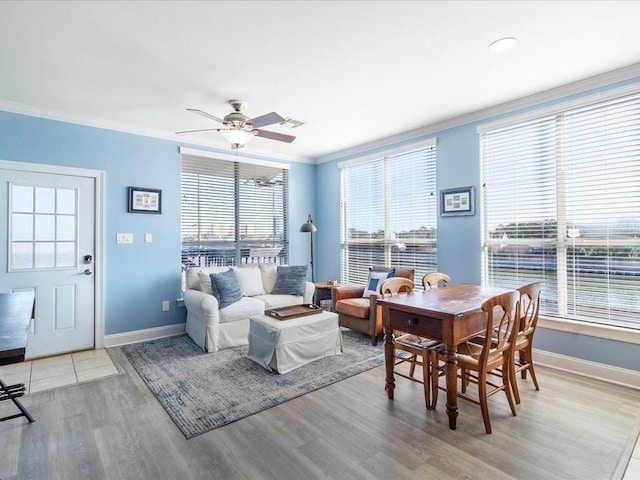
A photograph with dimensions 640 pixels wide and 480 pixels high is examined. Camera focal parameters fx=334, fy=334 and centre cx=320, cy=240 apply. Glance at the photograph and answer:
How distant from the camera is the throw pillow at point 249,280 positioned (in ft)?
14.8

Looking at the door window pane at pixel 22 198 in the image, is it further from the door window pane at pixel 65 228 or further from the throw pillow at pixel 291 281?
the throw pillow at pixel 291 281

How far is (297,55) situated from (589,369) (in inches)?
145

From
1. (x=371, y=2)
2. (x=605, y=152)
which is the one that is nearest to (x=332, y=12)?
(x=371, y=2)

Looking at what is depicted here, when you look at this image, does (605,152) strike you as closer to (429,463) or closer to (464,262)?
(464,262)

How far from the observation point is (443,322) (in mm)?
2135

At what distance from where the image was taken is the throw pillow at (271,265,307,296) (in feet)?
15.2

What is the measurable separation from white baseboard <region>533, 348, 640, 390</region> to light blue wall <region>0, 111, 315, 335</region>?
4.25 m

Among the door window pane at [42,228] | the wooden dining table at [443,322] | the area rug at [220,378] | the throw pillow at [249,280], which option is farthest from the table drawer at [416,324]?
the door window pane at [42,228]

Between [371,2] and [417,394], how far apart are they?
281cm

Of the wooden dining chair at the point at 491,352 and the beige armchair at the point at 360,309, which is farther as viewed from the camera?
the beige armchair at the point at 360,309

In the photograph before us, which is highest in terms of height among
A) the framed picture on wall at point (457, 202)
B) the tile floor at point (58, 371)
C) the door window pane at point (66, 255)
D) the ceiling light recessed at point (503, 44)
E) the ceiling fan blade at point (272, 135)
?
the ceiling light recessed at point (503, 44)

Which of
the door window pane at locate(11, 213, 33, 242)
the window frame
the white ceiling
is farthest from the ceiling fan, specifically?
the door window pane at locate(11, 213, 33, 242)

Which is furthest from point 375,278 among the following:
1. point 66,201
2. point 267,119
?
point 66,201

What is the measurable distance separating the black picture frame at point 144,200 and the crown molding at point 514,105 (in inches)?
117
